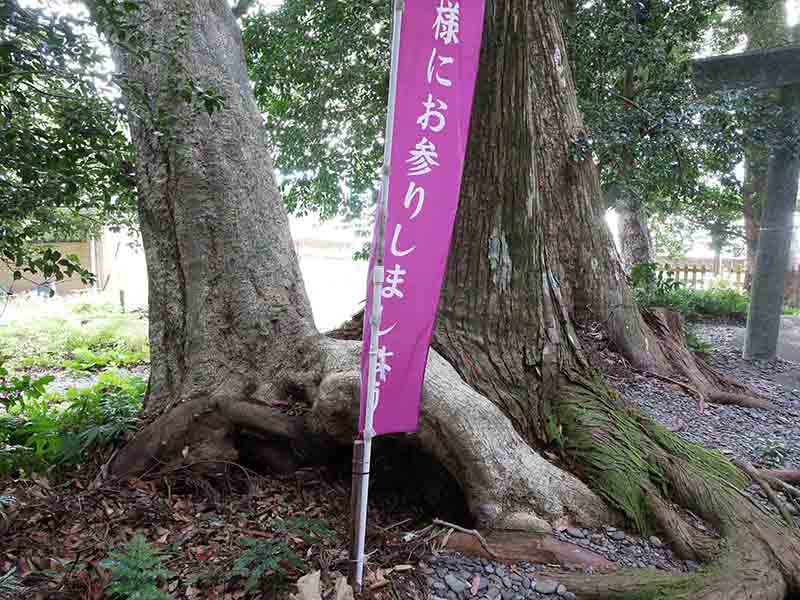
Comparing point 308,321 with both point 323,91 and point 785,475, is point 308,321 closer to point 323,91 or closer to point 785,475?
point 785,475

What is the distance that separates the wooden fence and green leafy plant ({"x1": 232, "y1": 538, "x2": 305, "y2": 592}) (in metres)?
12.6

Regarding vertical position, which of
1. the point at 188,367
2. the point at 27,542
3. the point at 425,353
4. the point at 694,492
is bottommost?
the point at 27,542

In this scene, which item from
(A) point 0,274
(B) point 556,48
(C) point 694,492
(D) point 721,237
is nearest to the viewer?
(C) point 694,492

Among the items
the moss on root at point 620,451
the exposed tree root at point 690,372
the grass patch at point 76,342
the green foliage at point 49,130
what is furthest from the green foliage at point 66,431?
the grass patch at point 76,342

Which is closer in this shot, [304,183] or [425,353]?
[425,353]

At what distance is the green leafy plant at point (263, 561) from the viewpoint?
2.12 metres

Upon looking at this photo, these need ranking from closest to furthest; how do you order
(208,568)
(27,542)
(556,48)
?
(208,568) → (27,542) → (556,48)

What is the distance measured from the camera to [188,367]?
352 cm

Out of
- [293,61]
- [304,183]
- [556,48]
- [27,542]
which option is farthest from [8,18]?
[304,183]

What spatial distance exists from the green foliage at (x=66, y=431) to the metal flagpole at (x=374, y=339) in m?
2.12

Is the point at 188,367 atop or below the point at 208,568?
atop

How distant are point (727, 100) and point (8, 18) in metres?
5.26

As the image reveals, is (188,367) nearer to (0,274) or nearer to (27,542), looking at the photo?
(27,542)

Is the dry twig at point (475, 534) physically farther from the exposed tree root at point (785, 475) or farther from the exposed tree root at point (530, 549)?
the exposed tree root at point (785, 475)
